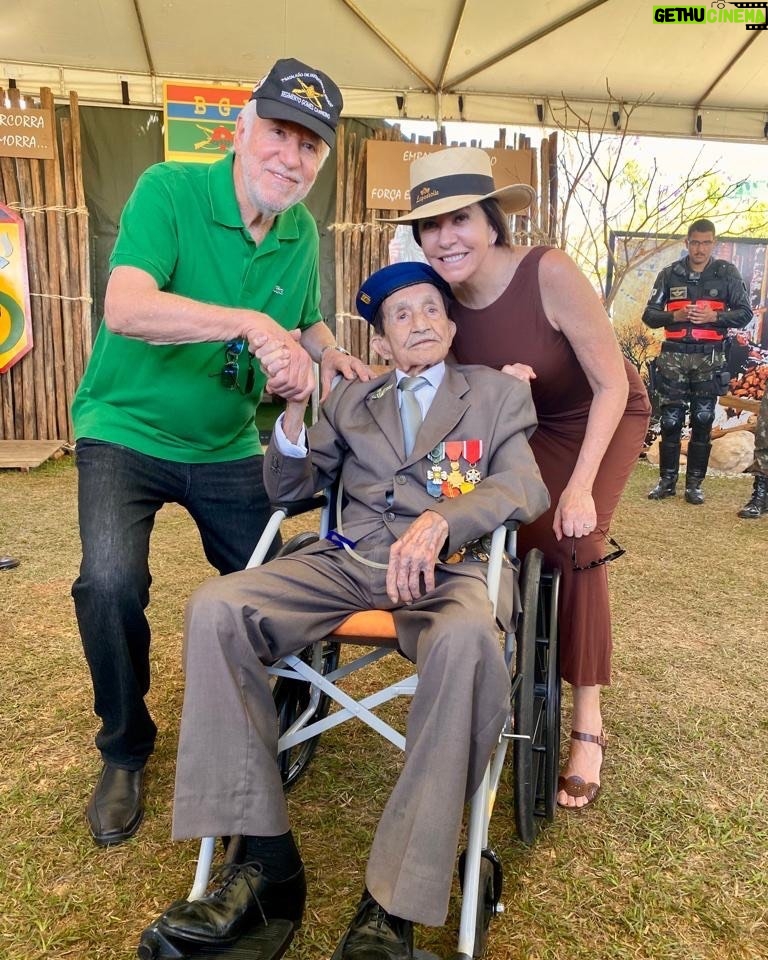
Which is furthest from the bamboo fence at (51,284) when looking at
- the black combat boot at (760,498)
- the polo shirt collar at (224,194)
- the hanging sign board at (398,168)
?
the black combat boot at (760,498)

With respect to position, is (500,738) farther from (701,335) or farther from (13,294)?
(13,294)

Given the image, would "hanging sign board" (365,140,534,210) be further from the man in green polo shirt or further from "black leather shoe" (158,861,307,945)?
"black leather shoe" (158,861,307,945)

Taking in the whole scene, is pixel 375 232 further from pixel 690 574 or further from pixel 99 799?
pixel 99 799

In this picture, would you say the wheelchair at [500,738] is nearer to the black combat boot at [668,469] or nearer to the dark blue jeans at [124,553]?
the dark blue jeans at [124,553]

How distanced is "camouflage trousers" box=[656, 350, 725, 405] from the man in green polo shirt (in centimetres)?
513

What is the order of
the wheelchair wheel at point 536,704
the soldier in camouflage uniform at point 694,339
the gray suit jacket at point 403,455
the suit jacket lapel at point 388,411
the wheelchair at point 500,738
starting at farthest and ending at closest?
the soldier in camouflage uniform at point 694,339 < the suit jacket lapel at point 388,411 < the gray suit jacket at point 403,455 < the wheelchair wheel at point 536,704 < the wheelchair at point 500,738

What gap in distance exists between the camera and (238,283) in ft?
7.73

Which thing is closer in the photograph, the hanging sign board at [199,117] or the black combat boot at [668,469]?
the black combat boot at [668,469]

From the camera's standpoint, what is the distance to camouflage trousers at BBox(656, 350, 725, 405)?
672 centimetres

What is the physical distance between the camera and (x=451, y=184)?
2.31 meters

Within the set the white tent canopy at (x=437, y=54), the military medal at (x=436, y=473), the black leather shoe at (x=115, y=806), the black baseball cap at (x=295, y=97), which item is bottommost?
the black leather shoe at (x=115, y=806)

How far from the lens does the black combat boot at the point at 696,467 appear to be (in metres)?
6.71

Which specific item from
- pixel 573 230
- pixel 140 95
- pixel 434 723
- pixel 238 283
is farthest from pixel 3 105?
pixel 434 723

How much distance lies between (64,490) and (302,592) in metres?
5.10
